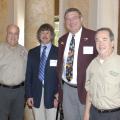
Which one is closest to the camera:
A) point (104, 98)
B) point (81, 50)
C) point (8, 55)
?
point (104, 98)

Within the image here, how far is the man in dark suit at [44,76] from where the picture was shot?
425cm

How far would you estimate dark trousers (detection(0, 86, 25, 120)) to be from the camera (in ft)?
15.0

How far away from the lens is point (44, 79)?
427cm

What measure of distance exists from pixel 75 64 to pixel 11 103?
1.20 m

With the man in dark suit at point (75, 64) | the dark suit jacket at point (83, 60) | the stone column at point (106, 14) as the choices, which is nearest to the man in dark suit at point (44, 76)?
the man in dark suit at point (75, 64)

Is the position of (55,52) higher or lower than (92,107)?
higher

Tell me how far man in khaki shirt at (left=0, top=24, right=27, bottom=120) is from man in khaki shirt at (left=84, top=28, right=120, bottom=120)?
153cm

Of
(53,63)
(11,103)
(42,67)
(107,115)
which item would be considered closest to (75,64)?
(53,63)

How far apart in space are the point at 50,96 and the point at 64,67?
46cm

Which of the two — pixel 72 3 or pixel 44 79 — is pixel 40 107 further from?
pixel 72 3

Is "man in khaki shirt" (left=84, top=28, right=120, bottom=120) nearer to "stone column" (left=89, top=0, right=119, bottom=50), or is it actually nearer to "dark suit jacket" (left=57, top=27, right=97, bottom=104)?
"dark suit jacket" (left=57, top=27, right=97, bottom=104)

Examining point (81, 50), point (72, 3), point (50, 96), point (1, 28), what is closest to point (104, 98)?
point (81, 50)

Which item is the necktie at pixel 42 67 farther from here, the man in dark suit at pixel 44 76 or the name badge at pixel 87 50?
the name badge at pixel 87 50

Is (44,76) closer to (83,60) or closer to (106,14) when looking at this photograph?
(83,60)
